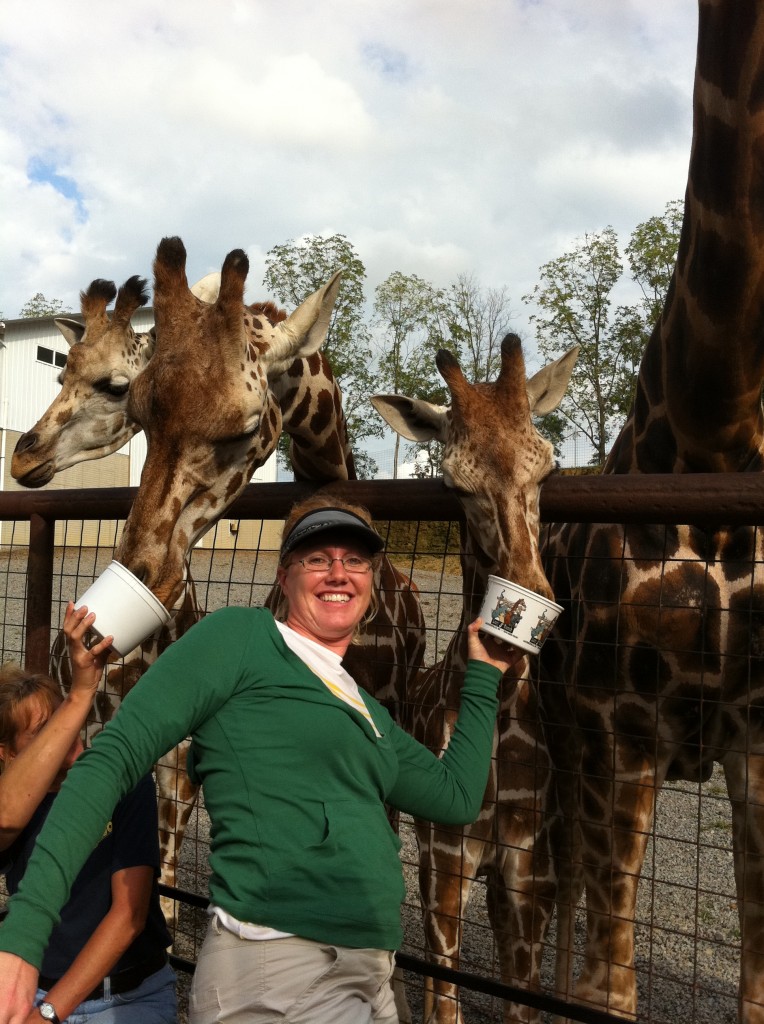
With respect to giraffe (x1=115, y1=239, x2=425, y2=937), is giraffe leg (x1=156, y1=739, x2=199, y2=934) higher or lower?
lower

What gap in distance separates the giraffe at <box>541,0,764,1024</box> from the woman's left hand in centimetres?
70

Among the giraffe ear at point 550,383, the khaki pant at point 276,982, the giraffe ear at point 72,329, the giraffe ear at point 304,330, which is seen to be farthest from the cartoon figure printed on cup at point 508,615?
the giraffe ear at point 72,329

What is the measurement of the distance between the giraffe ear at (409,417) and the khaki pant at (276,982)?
6.35 feet

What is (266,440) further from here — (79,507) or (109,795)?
(109,795)

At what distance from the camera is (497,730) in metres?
3.55

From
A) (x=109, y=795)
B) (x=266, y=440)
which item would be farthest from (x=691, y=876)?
(x=109, y=795)

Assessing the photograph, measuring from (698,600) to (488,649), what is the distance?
1.12 m

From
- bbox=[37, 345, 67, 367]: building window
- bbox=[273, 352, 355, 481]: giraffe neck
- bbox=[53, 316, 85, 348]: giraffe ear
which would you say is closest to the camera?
bbox=[273, 352, 355, 481]: giraffe neck

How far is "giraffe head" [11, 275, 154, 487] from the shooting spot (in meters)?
5.68

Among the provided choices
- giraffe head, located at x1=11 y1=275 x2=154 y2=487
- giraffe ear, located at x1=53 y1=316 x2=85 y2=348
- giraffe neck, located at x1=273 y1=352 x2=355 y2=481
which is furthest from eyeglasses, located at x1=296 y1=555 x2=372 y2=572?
giraffe ear, located at x1=53 y1=316 x2=85 y2=348

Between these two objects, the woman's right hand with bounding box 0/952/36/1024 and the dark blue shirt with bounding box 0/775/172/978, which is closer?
the woman's right hand with bounding box 0/952/36/1024

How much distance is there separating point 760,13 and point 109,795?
293 centimetres

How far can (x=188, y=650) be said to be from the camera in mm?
2021

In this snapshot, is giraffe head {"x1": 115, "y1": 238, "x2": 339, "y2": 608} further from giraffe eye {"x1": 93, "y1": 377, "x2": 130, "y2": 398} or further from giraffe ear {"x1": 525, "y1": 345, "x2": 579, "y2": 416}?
giraffe eye {"x1": 93, "y1": 377, "x2": 130, "y2": 398}
